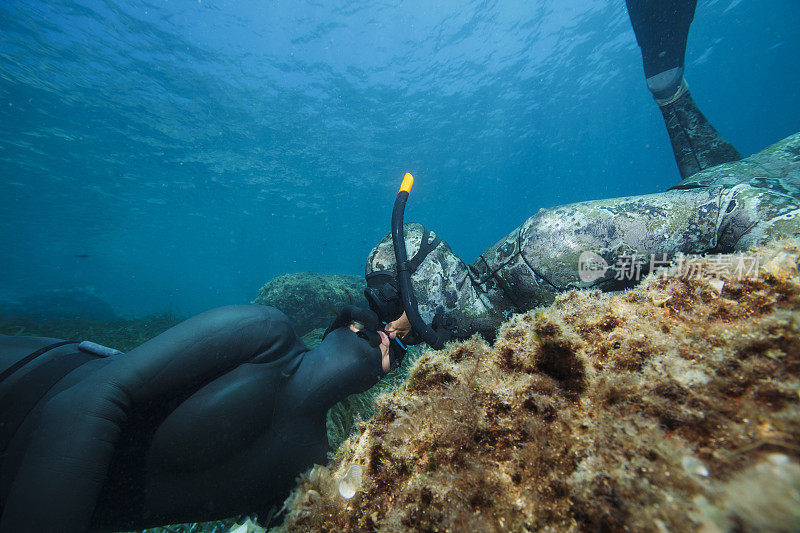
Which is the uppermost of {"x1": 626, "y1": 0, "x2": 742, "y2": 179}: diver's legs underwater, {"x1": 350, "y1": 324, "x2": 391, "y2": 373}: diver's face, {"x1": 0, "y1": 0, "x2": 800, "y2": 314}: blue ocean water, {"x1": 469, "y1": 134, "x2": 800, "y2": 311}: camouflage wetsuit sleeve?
{"x1": 0, "y1": 0, "x2": 800, "y2": 314}: blue ocean water

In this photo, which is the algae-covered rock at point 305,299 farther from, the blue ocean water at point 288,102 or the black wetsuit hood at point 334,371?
the blue ocean water at point 288,102

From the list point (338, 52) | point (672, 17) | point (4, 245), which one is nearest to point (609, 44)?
point (338, 52)

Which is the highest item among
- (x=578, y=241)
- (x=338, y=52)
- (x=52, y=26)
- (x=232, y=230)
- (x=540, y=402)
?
(x=338, y=52)

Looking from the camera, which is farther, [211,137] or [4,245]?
[4,245]

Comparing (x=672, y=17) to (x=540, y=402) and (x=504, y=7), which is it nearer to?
(x=540, y=402)

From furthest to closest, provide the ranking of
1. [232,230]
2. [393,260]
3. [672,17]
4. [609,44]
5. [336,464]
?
[232,230] < [609,44] < [672,17] < [393,260] < [336,464]

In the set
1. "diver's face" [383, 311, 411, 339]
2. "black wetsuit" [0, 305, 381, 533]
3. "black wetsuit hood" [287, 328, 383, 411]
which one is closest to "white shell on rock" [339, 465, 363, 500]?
"black wetsuit" [0, 305, 381, 533]

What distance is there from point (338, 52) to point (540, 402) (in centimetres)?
2848

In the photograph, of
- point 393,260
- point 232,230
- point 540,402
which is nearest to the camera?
point 540,402

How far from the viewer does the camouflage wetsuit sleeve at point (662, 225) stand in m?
2.21

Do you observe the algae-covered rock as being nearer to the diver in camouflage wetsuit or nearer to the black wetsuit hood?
the diver in camouflage wetsuit

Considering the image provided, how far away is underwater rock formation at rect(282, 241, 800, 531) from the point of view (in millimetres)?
594

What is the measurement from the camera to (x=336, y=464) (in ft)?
3.97

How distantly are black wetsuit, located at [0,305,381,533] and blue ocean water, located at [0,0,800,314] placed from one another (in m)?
23.1
